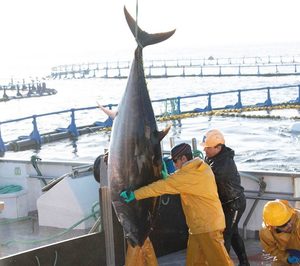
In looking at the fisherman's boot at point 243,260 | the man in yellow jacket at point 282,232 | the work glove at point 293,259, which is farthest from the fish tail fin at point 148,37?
the fisherman's boot at point 243,260

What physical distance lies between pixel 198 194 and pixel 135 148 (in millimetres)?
798

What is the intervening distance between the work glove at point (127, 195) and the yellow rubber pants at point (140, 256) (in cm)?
86

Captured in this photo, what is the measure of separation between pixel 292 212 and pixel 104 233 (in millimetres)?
Answer: 1936

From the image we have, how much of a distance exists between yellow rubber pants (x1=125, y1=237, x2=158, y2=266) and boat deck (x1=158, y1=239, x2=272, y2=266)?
0.86 m

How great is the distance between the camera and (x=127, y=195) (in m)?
4.35

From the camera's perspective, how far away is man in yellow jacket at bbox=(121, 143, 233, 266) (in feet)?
15.6

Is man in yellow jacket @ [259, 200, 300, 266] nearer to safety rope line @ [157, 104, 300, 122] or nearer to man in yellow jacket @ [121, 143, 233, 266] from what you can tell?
man in yellow jacket @ [121, 143, 233, 266]

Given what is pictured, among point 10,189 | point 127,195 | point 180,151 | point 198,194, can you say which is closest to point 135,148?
point 127,195

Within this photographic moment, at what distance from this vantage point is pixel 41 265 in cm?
518

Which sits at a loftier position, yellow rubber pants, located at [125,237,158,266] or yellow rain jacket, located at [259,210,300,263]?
yellow rain jacket, located at [259,210,300,263]

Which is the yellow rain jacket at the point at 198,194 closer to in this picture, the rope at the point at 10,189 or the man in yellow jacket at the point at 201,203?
the man in yellow jacket at the point at 201,203

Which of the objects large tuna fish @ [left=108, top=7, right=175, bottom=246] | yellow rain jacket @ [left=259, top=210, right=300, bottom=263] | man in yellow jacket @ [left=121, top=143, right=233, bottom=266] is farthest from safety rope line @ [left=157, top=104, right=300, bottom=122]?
large tuna fish @ [left=108, top=7, right=175, bottom=246]

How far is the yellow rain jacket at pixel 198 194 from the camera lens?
186 inches

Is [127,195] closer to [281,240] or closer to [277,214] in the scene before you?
[277,214]
